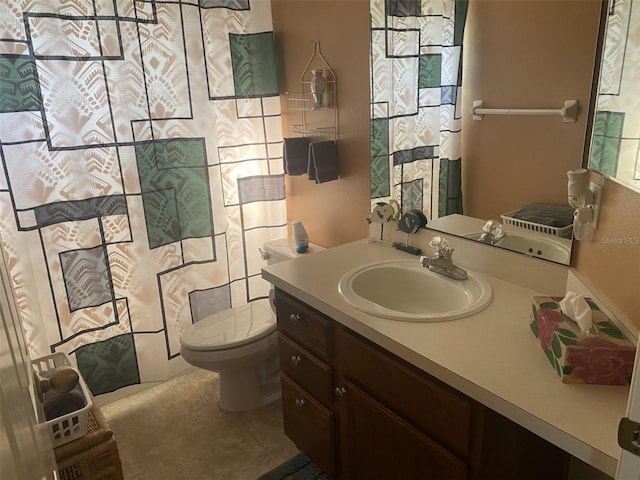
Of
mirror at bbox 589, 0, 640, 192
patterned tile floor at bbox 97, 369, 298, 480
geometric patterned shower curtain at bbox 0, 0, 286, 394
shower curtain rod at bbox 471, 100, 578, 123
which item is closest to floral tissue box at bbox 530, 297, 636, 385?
mirror at bbox 589, 0, 640, 192

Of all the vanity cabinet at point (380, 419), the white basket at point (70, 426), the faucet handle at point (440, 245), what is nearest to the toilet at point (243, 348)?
the vanity cabinet at point (380, 419)

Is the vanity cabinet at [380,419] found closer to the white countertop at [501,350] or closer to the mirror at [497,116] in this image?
the white countertop at [501,350]

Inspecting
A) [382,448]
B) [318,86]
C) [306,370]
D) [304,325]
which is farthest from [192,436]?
[318,86]

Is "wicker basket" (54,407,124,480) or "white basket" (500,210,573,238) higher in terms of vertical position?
"white basket" (500,210,573,238)

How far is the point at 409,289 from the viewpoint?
5.56ft

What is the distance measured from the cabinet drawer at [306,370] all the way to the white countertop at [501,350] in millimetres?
217

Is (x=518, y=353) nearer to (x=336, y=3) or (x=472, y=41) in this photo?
(x=472, y=41)

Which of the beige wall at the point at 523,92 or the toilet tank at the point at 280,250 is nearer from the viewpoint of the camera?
the beige wall at the point at 523,92

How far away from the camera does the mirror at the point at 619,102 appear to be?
41.6 inches

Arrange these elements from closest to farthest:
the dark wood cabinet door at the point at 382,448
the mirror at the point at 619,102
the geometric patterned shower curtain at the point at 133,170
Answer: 1. the mirror at the point at 619,102
2. the dark wood cabinet door at the point at 382,448
3. the geometric patterned shower curtain at the point at 133,170

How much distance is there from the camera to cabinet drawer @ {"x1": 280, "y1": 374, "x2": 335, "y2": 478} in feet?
5.36

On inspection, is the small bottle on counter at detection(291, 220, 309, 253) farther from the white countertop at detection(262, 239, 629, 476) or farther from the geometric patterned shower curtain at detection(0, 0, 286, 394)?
the white countertop at detection(262, 239, 629, 476)

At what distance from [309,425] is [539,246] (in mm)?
996

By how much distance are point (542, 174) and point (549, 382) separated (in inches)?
25.4
